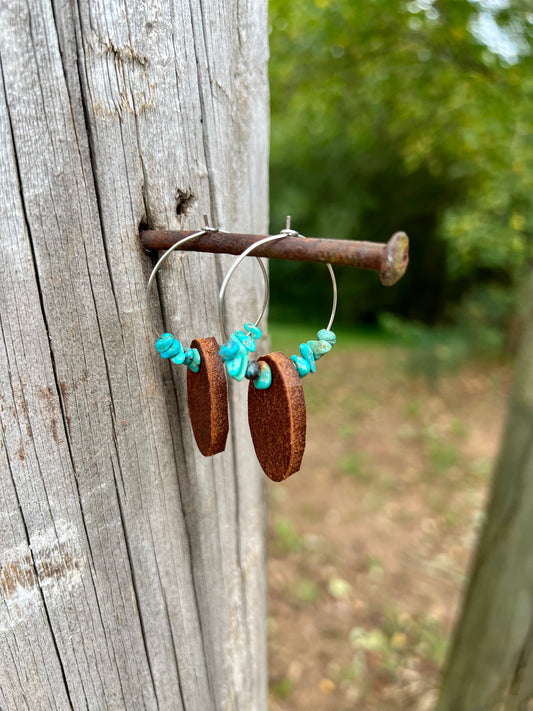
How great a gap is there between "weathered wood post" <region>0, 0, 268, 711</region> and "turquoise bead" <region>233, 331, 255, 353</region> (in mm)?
164

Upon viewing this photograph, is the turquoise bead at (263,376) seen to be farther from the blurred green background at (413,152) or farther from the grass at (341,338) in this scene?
the grass at (341,338)

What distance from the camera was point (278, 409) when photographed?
86 centimetres

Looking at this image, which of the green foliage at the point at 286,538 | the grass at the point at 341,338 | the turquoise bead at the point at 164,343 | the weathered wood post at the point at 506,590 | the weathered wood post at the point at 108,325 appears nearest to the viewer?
the weathered wood post at the point at 108,325

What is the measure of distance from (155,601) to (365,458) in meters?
4.53

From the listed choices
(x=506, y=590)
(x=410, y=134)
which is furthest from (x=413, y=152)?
(x=506, y=590)

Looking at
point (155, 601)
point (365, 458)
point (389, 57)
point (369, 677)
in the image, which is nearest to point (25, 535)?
point (155, 601)

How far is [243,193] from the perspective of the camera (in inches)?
45.3

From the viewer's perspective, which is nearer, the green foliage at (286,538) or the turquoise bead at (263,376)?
the turquoise bead at (263,376)

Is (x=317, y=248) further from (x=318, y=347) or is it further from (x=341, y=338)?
(x=341, y=338)

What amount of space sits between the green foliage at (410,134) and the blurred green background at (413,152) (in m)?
0.02

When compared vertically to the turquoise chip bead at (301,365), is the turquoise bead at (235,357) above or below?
above

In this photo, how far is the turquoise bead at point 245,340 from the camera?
0.85 metres

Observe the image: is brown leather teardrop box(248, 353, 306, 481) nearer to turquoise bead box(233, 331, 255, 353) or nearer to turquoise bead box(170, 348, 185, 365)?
turquoise bead box(233, 331, 255, 353)

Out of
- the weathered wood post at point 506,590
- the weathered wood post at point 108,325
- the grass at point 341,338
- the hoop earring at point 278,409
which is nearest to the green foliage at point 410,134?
the grass at point 341,338
